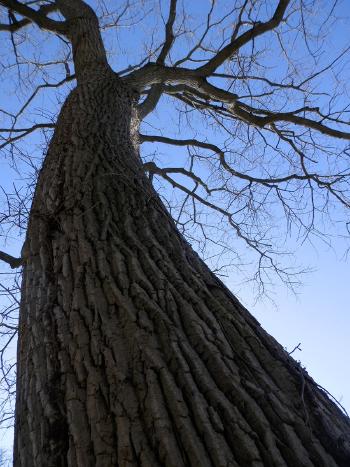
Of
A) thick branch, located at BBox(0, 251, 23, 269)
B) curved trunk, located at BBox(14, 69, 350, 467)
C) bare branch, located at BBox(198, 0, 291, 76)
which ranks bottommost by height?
curved trunk, located at BBox(14, 69, 350, 467)

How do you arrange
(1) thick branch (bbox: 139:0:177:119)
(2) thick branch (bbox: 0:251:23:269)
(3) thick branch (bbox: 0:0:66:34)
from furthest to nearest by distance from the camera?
(1) thick branch (bbox: 139:0:177:119) → (3) thick branch (bbox: 0:0:66:34) → (2) thick branch (bbox: 0:251:23:269)

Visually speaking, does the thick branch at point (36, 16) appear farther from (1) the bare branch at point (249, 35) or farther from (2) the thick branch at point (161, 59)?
(1) the bare branch at point (249, 35)

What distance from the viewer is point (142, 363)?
134 centimetres

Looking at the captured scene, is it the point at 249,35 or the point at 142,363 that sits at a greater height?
the point at 249,35

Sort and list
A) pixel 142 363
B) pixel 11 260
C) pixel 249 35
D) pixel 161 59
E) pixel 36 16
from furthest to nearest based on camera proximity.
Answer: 1. pixel 161 59
2. pixel 36 16
3. pixel 249 35
4. pixel 11 260
5. pixel 142 363

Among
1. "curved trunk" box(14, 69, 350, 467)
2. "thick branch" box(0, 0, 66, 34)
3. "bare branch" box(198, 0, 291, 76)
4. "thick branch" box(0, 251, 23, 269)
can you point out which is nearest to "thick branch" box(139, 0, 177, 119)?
"bare branch" box(198, 0, 291, 76)

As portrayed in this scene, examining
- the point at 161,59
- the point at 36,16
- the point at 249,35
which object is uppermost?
the point at 36,16

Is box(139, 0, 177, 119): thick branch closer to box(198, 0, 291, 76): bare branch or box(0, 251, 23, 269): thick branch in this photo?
box(198, 0, 291, 76): bare branch

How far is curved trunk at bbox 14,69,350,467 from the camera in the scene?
1139mm

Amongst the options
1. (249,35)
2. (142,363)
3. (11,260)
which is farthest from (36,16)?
(142,363)

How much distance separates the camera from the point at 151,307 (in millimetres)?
1547

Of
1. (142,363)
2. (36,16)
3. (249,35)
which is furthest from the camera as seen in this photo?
(36,16)

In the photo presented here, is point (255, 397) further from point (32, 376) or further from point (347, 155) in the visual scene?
point (347, 155)

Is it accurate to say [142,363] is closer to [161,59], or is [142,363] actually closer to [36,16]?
[161,59]
